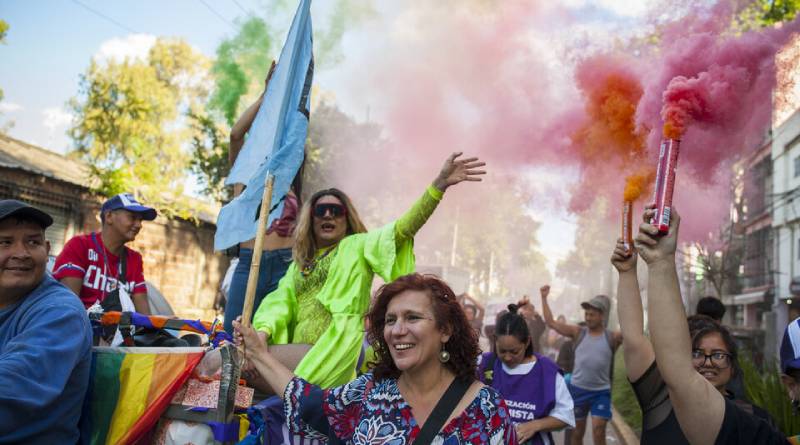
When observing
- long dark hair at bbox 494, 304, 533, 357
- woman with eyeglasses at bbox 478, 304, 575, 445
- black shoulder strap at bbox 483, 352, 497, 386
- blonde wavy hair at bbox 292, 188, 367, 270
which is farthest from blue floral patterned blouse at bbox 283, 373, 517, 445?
long dark hair at bbox 494, 304, 533, 357

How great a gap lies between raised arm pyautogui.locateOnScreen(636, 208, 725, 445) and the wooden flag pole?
1725mm

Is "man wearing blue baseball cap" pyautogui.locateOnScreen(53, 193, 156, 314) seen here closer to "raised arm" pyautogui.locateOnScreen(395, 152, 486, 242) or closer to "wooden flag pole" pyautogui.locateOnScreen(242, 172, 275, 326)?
"wooden flag pole" pyautogui.locateOnScreen(242, 172, 275, 326)

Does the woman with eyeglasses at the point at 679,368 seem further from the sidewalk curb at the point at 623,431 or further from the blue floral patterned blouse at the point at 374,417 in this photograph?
the sidewalk curb at the point at 623,431

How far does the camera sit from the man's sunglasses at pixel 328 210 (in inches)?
163

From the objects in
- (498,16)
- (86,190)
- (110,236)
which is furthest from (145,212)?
(86,190)

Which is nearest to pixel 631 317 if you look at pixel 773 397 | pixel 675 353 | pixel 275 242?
pixel 675 353

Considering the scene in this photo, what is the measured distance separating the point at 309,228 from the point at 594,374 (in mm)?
5453

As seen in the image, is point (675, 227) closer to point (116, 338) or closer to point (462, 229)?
point (116, 338)

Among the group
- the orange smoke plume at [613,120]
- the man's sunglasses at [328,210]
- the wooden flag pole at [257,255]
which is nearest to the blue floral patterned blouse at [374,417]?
the wooden flag pole at [257,255]

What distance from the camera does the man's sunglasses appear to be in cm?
413

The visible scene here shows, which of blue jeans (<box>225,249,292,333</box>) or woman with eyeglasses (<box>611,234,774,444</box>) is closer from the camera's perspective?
woman with eyeglasses (<box>611,234,774,444</box>)

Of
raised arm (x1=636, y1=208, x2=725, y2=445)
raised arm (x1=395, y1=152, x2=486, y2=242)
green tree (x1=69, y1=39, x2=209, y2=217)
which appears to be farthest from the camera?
green tree (x1=69, y1=39, x2=209, y2=217)

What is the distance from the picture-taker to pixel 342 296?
3752 mm

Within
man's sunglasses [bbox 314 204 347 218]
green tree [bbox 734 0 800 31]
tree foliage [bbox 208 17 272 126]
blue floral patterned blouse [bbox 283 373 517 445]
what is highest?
green tree [bbox 734 0 800 31]
